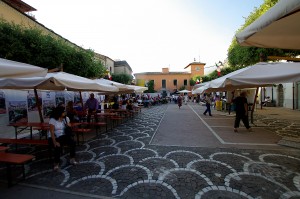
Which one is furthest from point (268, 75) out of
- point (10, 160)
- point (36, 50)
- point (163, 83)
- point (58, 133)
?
point (163, 83)

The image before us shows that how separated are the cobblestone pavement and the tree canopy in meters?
4.93

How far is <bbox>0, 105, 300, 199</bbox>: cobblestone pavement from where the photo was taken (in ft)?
10.8

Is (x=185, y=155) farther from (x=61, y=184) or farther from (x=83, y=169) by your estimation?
(x=61, y=184)

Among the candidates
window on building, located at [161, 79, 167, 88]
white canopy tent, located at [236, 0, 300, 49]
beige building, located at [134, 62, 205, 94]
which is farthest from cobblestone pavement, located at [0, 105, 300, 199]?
window on building, located at [161, 79, 167, 88]

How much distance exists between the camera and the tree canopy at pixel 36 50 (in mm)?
8312

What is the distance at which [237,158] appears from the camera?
481 centimetres

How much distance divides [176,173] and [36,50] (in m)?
9.62

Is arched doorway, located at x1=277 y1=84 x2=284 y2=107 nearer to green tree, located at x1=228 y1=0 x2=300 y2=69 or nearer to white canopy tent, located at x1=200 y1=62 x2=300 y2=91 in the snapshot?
green tree, located at x1=228 y1=0 x2=300 y2=69

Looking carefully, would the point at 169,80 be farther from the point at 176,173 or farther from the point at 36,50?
the point at 176,173

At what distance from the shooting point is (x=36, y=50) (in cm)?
955

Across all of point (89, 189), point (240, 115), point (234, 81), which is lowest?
point (89, 189)

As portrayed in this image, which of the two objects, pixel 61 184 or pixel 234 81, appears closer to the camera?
pixel 61 184

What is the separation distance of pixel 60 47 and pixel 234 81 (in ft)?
30.9

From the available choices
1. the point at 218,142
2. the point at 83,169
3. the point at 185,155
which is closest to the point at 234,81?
the point at 218,142
